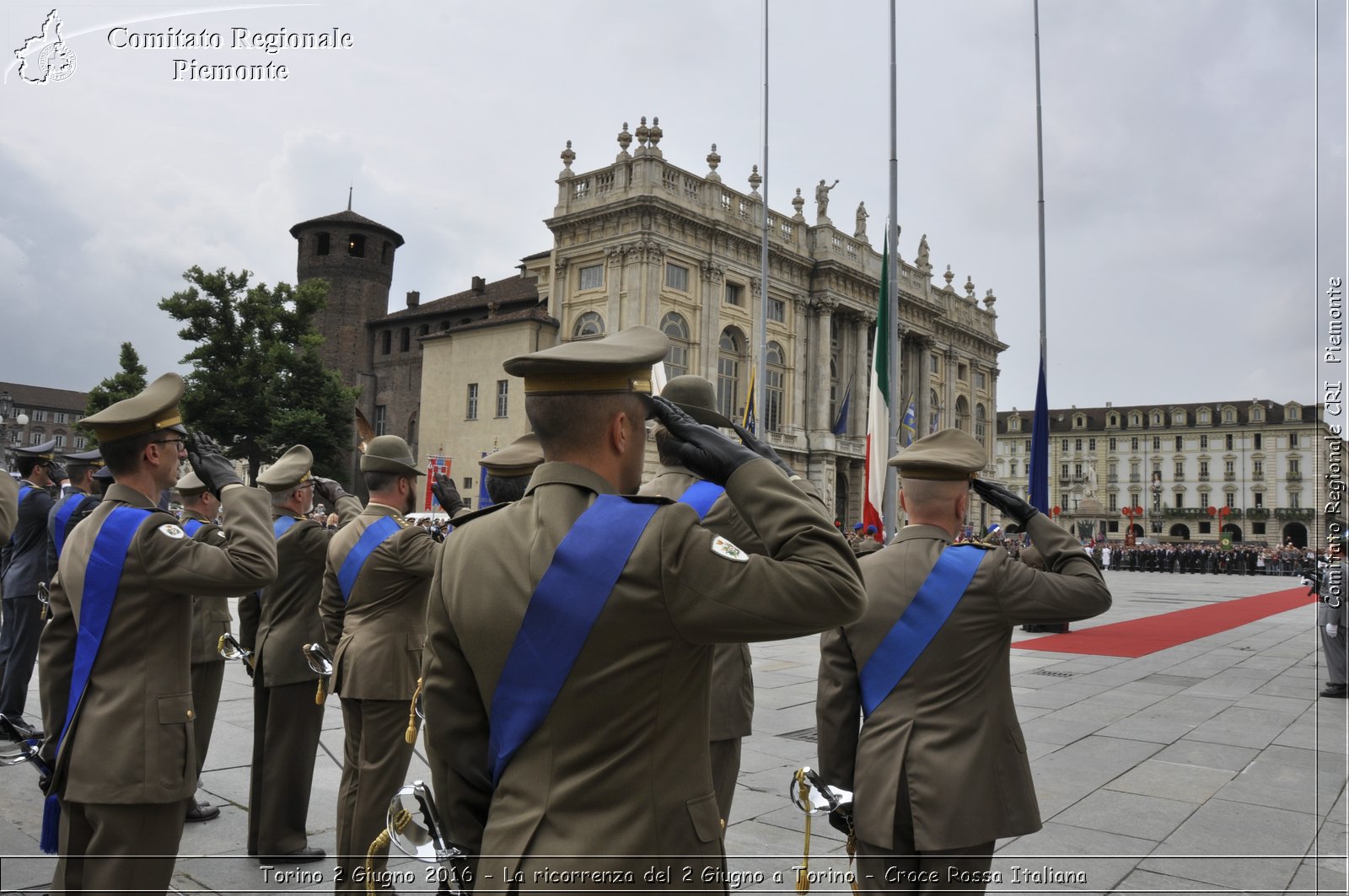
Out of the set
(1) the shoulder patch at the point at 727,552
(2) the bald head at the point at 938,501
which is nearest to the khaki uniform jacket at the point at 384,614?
(2) the bald head at the point at 938,501

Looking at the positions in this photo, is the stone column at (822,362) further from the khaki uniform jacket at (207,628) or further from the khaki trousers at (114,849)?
the khaki trousers at (114,849)

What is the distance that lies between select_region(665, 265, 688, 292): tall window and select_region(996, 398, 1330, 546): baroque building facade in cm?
6755

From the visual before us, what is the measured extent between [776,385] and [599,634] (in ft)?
132

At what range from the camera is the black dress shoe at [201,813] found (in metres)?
5.18

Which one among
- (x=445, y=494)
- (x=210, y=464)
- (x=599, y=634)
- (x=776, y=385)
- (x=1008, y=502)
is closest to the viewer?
(x=599, y=634)

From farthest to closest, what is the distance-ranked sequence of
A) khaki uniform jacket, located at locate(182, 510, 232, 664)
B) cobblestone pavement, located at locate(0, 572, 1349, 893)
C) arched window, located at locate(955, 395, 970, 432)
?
arched window, located at locate(955, 395, 970, 432) < khaki uniform jacket, located at locate(182, 510, 232, 664) < cobblestone pavement, located at locate(0, 572, 1349, 893)

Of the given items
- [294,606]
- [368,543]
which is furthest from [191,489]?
[368,543]

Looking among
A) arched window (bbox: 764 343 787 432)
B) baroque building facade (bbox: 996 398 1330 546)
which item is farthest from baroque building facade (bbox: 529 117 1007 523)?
baroque building facade (bbox: 996 398 1330 546)

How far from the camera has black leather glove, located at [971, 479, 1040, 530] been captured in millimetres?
3184

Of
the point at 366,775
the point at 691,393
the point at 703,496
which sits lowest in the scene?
the point at 366,775

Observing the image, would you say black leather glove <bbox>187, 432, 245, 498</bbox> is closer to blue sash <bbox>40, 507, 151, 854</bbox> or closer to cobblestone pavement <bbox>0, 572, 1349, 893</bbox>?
blue sash <bbox>40, 507, 151, 854</bbox>

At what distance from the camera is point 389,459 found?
15.2 feet

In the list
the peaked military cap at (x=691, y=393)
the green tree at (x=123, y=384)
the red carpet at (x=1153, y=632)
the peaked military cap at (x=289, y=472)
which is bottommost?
the red carpet at (x=1153, y=632)

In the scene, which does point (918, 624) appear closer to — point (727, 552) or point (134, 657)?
point (727, 552)
